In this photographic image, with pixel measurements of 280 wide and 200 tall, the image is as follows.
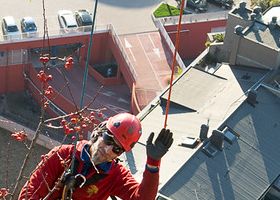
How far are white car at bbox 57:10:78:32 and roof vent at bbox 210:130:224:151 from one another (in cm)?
1913

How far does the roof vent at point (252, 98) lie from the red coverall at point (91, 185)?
22450mm

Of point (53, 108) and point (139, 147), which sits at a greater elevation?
point (139, 147)

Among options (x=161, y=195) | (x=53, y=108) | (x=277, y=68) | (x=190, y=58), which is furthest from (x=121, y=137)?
(x=190, y=58)

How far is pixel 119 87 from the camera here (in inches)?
1913

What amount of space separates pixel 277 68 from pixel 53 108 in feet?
53.6

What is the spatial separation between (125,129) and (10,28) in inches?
1399

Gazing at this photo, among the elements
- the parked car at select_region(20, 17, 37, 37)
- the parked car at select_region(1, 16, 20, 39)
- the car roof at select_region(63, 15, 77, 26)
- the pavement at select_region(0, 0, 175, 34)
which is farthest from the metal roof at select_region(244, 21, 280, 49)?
the parked car at select_region(1, 16, 20, 39)

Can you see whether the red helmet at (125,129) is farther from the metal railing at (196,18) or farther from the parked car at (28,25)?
the metal railing at (196,18)

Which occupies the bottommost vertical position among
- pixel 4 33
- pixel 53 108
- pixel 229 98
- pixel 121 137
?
pixel 53 108

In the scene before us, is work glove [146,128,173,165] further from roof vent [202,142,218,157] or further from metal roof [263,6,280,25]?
metal roof [263,6,280,25]

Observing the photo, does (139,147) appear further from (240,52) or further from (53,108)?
(53,108)

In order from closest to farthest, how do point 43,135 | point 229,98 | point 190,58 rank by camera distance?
1. point 229,98
2. point 43,135
3. point 190,58

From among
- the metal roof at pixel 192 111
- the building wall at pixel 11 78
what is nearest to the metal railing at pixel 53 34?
the building wall at pixel 11 78

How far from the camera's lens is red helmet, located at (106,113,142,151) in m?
12.6
